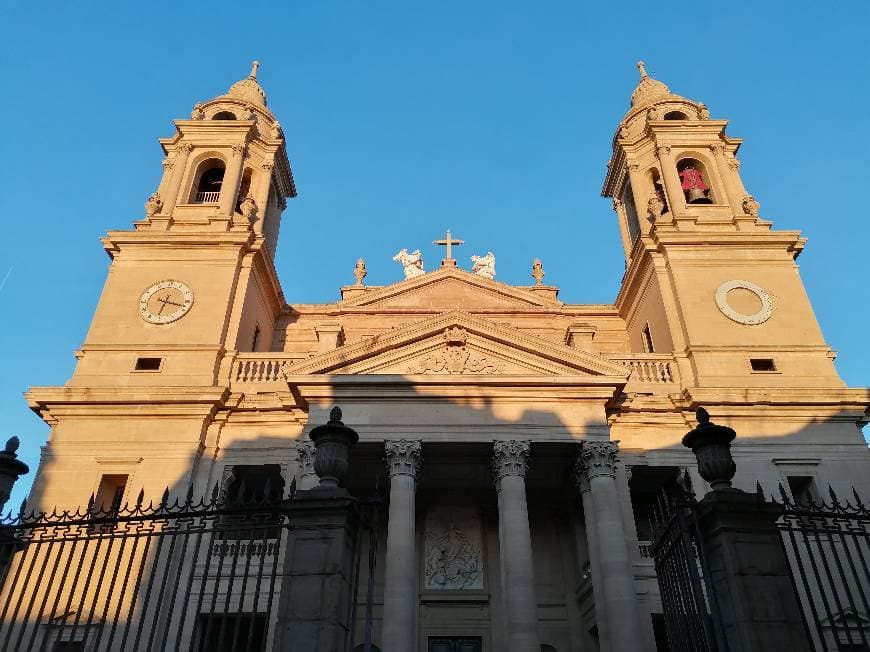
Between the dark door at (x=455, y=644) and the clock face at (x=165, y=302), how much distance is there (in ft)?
40.5

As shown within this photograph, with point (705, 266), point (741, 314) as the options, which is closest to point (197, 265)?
point (705, 266)

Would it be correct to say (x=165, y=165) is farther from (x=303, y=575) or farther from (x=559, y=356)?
(x=303, y=575)

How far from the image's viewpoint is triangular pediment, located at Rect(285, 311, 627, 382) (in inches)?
768

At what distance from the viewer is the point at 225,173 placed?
90.0 ft

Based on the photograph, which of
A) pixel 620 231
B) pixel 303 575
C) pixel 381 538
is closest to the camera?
pixel 303 575

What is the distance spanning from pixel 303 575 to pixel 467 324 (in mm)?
12712

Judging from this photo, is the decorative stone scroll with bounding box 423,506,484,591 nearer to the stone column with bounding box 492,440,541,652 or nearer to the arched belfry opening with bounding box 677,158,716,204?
the stone column with bounding box 492,440,541,652

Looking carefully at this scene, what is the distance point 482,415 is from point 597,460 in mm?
3075

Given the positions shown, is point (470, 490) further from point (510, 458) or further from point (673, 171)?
point (673, 171)

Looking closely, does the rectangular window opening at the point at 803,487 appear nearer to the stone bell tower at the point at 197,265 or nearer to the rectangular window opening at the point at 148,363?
the stone bell tower at the point at 197,265

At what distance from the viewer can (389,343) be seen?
19.9 metres

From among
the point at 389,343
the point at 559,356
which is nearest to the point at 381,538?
the point at 389,343

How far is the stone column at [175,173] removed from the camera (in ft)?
87.8

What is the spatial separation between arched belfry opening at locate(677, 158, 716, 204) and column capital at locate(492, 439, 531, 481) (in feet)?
44.9
